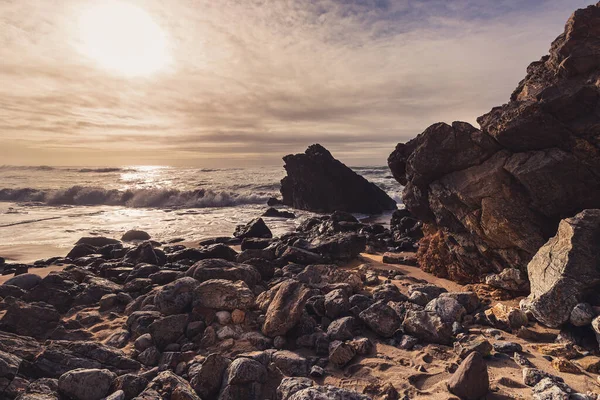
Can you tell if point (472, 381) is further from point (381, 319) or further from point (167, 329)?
point (167, 329)

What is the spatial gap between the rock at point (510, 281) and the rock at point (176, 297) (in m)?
6.16

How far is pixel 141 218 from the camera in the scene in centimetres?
2520

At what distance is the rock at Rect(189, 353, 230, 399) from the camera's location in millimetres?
4129

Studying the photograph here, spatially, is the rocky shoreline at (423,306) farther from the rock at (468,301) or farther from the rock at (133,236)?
the rock at (133,236)

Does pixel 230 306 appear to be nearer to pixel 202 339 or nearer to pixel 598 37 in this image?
pixel 202 339

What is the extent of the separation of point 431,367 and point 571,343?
1993 millimetres

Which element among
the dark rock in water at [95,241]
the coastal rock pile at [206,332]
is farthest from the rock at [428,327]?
the dark rock in water at [95,241]

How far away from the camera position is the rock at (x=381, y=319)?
5.36 meters

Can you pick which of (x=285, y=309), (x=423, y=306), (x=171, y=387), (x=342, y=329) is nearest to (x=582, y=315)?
(x=423, y=306)

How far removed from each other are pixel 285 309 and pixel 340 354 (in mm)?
1278

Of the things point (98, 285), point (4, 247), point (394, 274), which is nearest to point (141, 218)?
point (4, 247)

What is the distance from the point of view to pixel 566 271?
5.18 meters

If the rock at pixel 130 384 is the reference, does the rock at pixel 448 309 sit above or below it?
above

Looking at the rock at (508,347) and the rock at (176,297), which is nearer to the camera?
the rock at (508,347)
